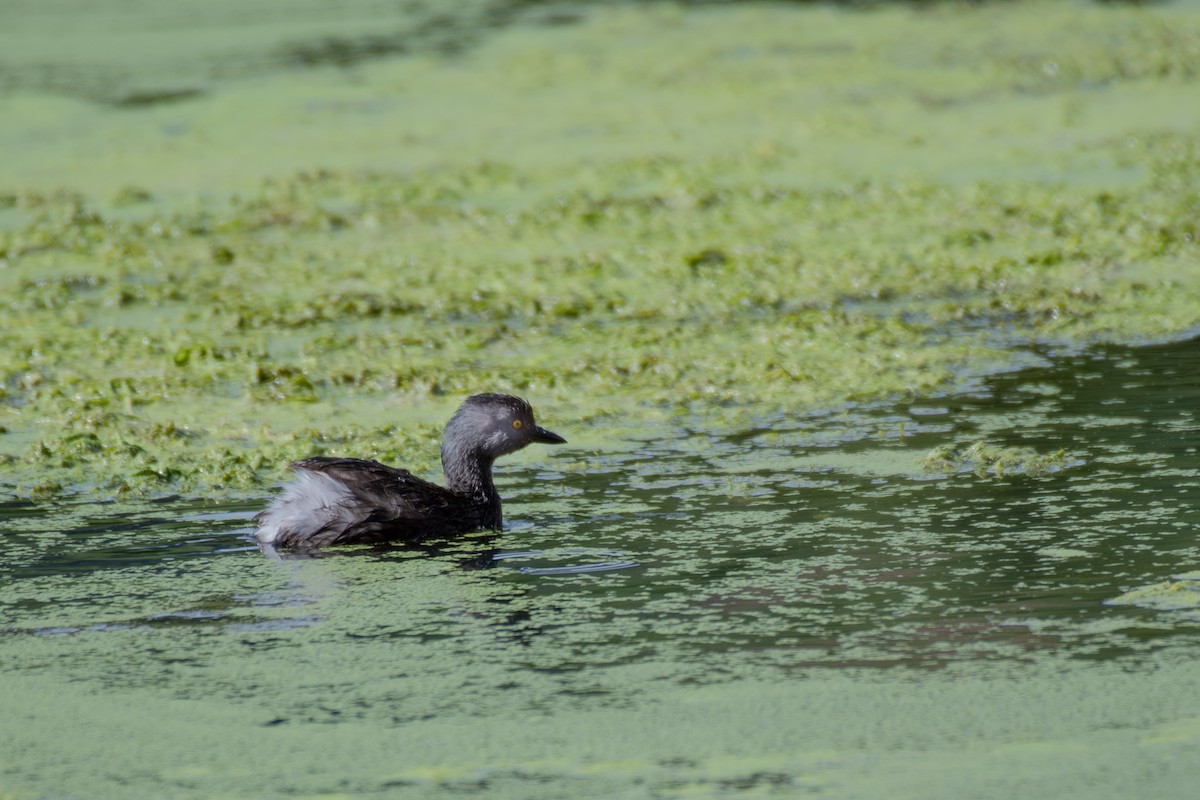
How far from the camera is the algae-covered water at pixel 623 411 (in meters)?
4.00

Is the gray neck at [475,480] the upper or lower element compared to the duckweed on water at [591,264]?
lower

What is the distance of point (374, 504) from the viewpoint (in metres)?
5.63

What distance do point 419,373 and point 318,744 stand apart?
155 inches

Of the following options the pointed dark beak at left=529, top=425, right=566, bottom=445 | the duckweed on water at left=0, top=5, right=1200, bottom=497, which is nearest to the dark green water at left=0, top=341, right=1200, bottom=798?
the pointed dark beak at left=529, top=425, right=566, bottom=445

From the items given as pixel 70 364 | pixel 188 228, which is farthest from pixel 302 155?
pixel 70 364

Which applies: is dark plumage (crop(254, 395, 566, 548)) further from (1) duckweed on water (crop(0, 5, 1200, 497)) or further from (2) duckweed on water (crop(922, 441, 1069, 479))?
(2) duckweed on water (crop(922, 441, 1069, 479))

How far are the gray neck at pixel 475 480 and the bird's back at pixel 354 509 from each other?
3 cm

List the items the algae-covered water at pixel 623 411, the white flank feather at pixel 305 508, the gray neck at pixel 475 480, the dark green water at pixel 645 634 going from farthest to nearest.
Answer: the gray neck at pixel 475 480 → the white flank feather at pixel 305 508 → the algae-covered water at pixel 623 411 → the dark green water at pixel 645 634

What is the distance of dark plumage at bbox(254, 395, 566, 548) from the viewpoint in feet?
18.2

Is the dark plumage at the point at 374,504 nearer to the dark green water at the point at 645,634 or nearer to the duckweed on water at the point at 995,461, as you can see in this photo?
the dark green water at the point at 645,634

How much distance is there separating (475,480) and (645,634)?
4.97 ft

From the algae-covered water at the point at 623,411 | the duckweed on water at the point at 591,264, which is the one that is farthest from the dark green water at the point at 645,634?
the duckweed on water at the point at 591,264

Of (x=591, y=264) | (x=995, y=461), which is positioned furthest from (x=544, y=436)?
(x=591, y=264)

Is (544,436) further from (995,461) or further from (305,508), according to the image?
(995,461)
